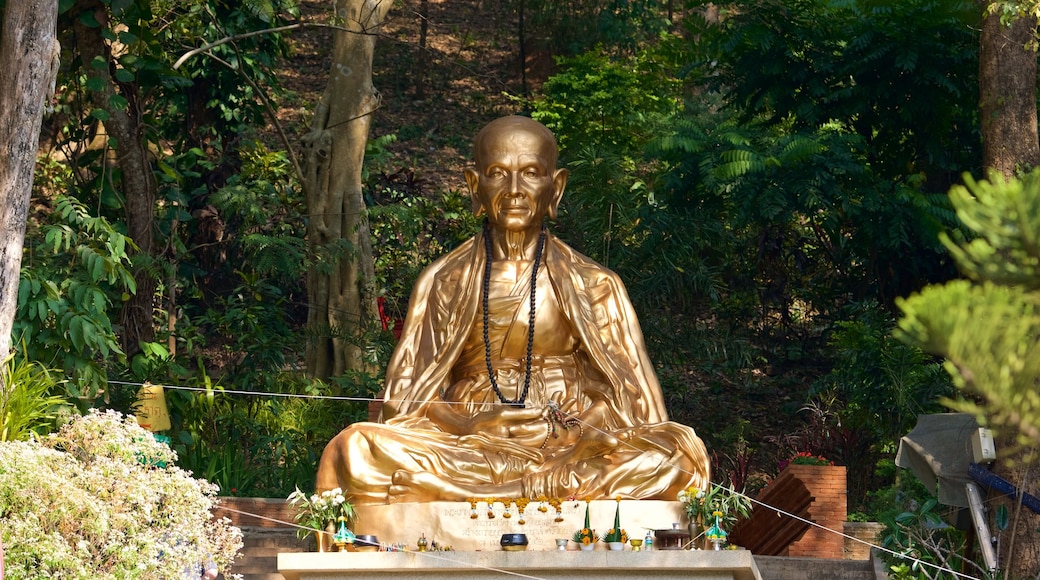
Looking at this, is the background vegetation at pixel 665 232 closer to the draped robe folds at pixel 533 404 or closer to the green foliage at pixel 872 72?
the green foliage at pixel 872 72

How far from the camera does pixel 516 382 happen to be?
11055 millimetres

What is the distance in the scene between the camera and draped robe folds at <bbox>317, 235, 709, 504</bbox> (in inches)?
395

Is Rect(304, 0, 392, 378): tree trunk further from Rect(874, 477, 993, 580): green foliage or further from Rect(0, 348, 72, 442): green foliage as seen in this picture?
Rect(874, 477, 993, 580): green foliage

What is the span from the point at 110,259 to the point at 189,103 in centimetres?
565

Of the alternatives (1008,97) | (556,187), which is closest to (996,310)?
(556,187)

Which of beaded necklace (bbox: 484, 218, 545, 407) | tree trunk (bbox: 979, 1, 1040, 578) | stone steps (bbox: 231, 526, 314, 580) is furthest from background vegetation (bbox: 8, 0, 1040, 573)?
beaded necklace (bbox: 484, 218, 545, 407)

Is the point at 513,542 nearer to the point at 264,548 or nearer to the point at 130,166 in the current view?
the point at 264,548

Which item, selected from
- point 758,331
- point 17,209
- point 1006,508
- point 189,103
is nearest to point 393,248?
point 189,103

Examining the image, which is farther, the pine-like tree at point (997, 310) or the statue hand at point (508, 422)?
the statue hand at point (508, 422)

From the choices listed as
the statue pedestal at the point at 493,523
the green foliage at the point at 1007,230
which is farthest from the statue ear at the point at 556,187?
the green foliage at the point at 1007,230

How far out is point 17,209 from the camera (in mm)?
10742

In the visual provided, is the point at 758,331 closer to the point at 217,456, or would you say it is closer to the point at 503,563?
the point at 217,456

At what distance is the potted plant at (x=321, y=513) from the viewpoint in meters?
9.64

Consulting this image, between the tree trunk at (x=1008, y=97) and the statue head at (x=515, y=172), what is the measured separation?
299 cm
